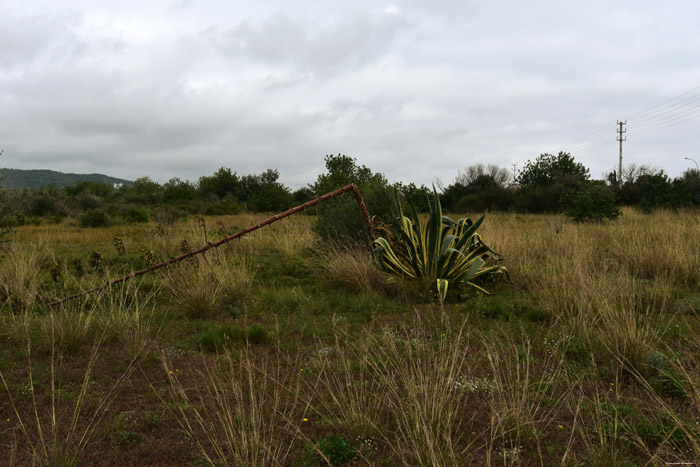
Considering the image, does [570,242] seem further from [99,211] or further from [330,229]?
[99,211]

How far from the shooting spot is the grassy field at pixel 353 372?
226 centimetres

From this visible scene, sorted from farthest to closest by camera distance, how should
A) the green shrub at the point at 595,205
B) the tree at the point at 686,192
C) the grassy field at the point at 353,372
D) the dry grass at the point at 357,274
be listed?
the tree at the point at 686,192
the green shrub at the point at 595,205
the dry grass at the point at 357,274
the grassy field at the point at 353,372

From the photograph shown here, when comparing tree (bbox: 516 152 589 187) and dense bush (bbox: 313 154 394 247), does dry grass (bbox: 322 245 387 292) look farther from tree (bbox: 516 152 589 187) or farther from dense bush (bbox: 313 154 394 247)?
tree (bbox: 516 152 589 187)

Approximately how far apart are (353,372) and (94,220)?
18.7 metres

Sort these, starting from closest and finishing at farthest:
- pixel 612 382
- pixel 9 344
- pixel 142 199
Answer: pixel 612 382 → pixel 9 344 → pixel 142 199

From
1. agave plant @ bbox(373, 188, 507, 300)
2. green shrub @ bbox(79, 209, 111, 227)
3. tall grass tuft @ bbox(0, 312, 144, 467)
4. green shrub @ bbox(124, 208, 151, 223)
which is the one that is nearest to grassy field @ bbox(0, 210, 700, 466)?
tall grass tuft @ bbox(0, 312, 144, 467)

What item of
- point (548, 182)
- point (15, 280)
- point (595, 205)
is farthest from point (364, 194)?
point (548, 182)

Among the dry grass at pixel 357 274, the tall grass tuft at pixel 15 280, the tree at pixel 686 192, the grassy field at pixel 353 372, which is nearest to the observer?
the grassy field at pixel 353 372

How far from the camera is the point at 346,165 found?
3462 cm

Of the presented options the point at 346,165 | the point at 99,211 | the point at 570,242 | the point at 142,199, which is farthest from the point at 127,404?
the point at 142,199

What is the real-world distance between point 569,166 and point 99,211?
147 feet

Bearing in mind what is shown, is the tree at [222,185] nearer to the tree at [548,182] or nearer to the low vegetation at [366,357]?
the tree at [548,182]

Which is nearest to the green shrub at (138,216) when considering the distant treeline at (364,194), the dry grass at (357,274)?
the distant treeline at (364,194)

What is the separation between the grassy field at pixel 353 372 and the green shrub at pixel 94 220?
1292 cm
